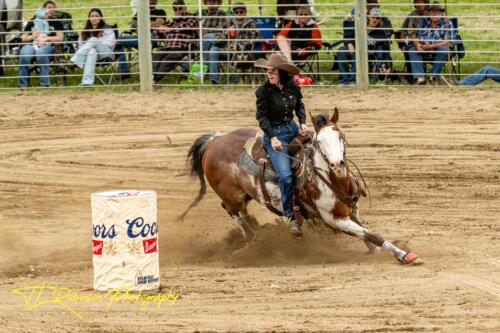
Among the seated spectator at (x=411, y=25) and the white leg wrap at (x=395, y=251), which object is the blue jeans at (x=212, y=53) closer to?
the seated spectator at (x=411, y=25)

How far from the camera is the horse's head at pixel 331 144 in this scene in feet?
34.8

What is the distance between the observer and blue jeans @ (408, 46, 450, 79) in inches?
806

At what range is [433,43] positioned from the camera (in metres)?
20.7

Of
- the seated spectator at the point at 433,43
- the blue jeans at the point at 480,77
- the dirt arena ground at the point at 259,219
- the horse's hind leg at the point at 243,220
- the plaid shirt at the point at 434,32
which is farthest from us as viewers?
the plaid shirt at the point at 434,32

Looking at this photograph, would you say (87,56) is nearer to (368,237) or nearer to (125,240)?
(368,237)

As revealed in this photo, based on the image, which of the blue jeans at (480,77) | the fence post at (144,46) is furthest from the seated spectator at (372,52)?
the fence post at (144,46)

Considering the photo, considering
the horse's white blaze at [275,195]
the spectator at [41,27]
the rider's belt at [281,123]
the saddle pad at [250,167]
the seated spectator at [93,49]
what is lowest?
the horse's white blaze at [275,195]

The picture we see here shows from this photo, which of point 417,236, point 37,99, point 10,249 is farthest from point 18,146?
point 417,236

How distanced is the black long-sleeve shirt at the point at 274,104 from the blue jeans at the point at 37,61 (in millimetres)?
10942

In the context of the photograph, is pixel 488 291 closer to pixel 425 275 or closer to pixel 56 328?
pixel 425 275

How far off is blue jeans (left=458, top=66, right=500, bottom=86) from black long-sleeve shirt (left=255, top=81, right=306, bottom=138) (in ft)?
30.8

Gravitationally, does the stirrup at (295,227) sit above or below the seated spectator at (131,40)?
below

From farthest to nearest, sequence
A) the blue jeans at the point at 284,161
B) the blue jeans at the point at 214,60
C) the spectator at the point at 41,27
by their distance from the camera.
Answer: the spectator at the point at 41,27 → the blue jeans at the point at 214,60 → the blue jeans at the point at 284,161

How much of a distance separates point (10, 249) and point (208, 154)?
2.59 metres
